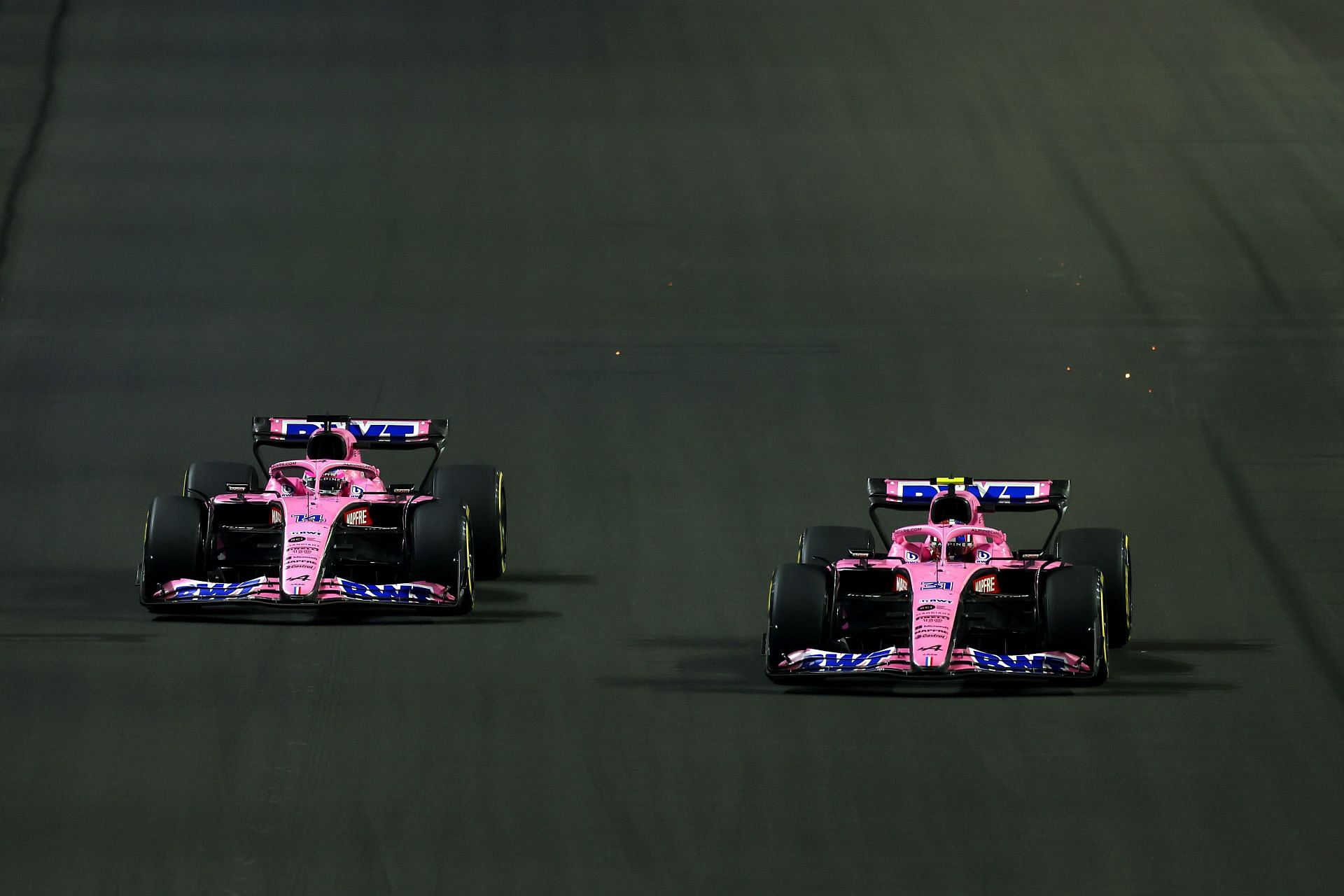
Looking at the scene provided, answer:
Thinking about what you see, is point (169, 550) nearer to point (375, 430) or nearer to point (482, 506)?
point (375, 430)

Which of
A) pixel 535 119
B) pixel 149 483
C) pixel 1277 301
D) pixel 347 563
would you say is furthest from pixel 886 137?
pixel 347 563

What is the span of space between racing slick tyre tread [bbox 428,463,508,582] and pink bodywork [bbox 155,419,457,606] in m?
0.73

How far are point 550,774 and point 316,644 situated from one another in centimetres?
345

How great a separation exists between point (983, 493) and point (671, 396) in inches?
320

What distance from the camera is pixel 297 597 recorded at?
18.4 metres

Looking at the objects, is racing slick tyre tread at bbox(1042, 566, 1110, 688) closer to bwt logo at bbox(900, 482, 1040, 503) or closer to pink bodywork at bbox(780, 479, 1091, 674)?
pink bodywork at bbox(780, 479, 1091, 674)

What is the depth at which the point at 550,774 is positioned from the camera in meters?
15.1

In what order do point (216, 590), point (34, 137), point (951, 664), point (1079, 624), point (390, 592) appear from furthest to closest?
point (34, 137), point (390, 592), point (216, 590), point (1079, 624), point (951, 664)

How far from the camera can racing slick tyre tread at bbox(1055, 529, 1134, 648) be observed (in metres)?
18.2

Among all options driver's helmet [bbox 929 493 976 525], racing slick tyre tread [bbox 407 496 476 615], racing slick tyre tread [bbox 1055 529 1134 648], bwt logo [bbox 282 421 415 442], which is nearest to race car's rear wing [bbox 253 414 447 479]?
bwt logo [bbox 282 421 415 442]

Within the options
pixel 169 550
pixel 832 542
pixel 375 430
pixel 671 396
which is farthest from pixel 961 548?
pixel 671 396

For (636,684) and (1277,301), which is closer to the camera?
(636,684)

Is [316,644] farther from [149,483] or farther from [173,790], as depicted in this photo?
[149,483]

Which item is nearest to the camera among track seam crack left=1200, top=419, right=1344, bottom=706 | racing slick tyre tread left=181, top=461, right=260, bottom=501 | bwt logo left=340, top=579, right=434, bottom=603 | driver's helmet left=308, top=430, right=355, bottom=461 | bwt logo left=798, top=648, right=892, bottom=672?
bwt logo left=798, top=648, right=892, bottom=672
